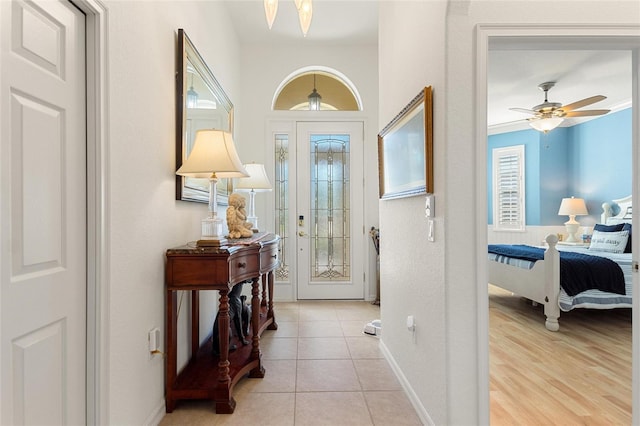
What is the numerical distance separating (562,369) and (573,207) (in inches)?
161

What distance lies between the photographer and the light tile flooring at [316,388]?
1925 mm

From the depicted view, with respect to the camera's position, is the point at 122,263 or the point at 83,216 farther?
the point at 122,263

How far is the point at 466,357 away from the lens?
1592 millimetres

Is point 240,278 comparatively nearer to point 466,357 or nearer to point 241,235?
point 241,235

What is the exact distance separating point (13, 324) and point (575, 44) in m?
2.53

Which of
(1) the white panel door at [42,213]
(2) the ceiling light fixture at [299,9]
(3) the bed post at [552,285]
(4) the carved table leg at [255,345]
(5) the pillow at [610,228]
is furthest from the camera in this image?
(5) the pillow at [610,228]

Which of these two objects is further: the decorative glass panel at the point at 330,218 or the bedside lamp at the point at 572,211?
the bedside lamp at the point at 572,211

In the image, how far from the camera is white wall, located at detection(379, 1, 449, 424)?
1.66m

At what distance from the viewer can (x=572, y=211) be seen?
5664 mm

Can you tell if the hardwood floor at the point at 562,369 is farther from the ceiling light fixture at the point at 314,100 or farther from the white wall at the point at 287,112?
the ceiling light fixture at the point at 314,100

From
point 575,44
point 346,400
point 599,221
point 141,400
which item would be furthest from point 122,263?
point 599,221

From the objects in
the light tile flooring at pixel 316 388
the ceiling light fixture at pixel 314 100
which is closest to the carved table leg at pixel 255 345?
the light tile flooring at pixel 316 388

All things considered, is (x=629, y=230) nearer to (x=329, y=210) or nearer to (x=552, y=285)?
(x=552, y=285)

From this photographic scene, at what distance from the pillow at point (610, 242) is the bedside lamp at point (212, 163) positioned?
16.0 feet
